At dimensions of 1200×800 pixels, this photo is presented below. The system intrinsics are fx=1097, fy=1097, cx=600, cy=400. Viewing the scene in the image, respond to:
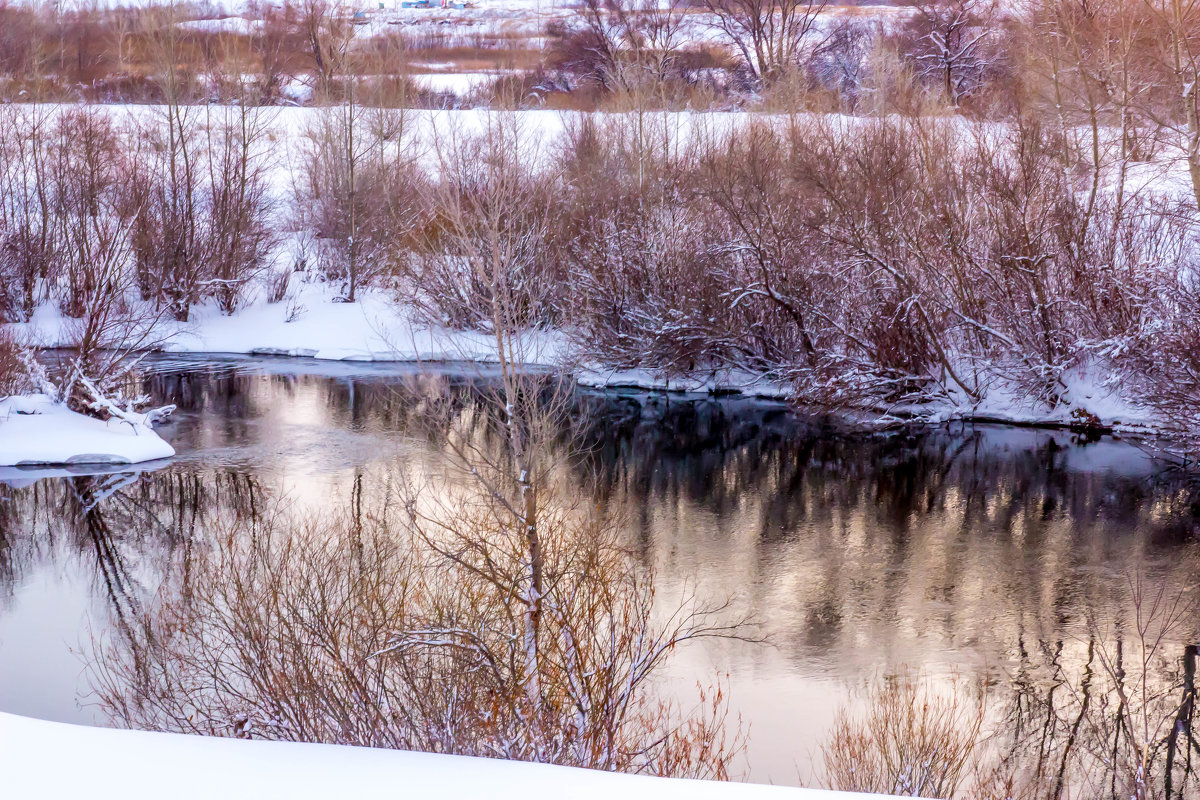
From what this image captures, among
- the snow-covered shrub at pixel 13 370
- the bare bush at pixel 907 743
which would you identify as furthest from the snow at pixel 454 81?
the bare bush at pixel 907 743

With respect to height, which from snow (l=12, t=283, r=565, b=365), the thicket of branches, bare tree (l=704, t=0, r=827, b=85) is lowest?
snow (l=12, t=283, r=565, b=365)

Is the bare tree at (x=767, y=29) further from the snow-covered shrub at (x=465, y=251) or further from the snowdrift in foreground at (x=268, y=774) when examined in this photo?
the snowdrift in foreground at (x=268, y=774)

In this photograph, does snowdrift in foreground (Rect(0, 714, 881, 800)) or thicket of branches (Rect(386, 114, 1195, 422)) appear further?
thicket of branches (Rect(386, 114, 1195, 422))

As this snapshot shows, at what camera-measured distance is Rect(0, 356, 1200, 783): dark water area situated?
376 inches

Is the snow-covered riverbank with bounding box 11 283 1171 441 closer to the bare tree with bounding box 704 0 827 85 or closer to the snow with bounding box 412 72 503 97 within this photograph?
the snow with bounding box 412 72 503 97

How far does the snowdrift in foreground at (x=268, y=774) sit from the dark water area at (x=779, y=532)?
3.63 m

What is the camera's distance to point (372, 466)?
634 inches

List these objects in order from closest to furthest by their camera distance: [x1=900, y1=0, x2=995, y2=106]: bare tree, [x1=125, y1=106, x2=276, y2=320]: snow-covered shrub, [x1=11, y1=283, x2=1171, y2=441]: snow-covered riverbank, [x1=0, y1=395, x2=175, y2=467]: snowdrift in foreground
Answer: [x1=0, y1=395, x2=175, y2=467]: snowdrift in foreground < [x1=11, y1=283, x2=1171, y2=441]: snow-covered riverbank < [x1=125, y1=106, x2=276, y2=320]: snow-covered shrub < [x1=900, y1=0, x2=995, y2=106]: bare tree

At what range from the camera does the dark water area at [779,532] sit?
954 cm

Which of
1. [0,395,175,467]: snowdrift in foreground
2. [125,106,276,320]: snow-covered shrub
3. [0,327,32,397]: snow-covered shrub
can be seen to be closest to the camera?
[0,395,175,467]: snowdrift in foreground

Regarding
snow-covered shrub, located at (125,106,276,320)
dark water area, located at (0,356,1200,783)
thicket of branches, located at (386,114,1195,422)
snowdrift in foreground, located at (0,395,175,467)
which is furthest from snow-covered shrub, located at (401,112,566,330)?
snowdrift in foreground, located at (0,395,175,467)

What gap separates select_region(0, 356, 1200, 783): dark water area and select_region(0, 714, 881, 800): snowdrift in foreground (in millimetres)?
3633

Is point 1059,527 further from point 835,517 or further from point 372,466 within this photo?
point 372,466

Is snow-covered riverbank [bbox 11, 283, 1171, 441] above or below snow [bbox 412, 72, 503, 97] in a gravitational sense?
below
